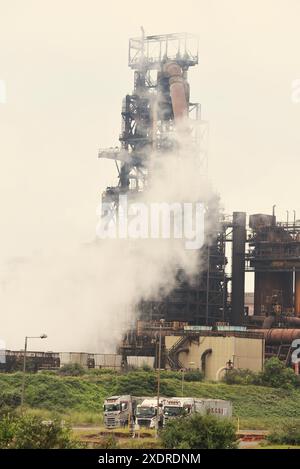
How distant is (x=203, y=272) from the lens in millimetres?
106000

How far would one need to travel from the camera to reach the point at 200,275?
10588 cm

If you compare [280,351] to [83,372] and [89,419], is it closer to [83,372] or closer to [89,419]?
[83,372]

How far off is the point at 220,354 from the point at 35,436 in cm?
4470

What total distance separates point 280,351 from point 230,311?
10.8 m

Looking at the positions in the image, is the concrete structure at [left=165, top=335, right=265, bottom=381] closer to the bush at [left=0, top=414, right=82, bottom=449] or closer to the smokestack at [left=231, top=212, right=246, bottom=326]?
the smokestack at [left=231, top=212, right=246, bottom=326]

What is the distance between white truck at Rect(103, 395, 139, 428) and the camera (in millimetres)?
69875

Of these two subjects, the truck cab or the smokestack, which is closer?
the truck cab

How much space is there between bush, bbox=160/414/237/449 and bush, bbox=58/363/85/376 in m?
33.5

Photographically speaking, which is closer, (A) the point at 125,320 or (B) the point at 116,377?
(B) the point at 116,377

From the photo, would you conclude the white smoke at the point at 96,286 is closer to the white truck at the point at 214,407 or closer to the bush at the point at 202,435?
the white truck at the point at 214,407

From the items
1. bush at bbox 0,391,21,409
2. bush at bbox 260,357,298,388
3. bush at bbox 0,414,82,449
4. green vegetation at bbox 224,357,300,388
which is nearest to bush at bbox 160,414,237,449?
bush at bbox 0,414,82,449

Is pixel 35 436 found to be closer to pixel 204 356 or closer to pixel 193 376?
pixel 193 376

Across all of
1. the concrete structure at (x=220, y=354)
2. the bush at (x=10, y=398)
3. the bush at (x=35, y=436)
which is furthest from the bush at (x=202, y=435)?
the concrete structure at (x=220, y=354)
